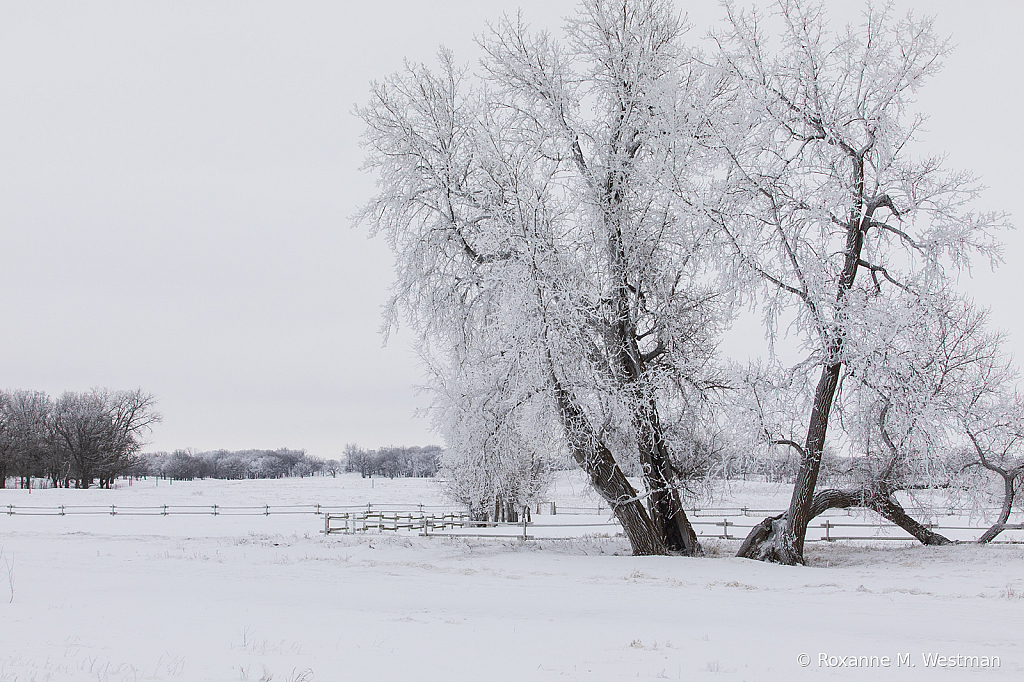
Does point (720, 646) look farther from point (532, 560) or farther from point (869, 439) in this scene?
point (869, 439)

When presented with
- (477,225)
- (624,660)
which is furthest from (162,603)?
(477,225)

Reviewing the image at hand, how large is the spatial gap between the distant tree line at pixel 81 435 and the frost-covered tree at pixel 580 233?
3233 inches

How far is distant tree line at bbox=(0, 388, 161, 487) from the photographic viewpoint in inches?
3290

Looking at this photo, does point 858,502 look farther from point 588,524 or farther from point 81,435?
point 81,435

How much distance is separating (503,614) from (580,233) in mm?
9469

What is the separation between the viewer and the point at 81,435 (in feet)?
277

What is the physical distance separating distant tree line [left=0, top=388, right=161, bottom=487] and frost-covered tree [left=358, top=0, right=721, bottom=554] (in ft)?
269

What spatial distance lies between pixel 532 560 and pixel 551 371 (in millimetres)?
4430

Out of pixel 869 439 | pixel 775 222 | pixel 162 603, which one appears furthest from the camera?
pixel 869 439

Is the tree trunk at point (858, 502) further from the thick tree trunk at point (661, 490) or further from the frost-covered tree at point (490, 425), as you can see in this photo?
the frost-covered tree at point (490, 425)

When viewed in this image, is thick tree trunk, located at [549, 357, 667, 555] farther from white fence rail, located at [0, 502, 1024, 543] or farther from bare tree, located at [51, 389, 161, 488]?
bare tree, located at [51, 389, 161, 488]

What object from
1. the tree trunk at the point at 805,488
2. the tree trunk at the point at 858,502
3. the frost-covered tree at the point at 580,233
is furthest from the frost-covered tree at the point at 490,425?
the tree trunk at the point at 858,502

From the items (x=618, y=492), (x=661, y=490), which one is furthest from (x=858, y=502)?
(x=618, y=492)

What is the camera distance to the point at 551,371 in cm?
1538
